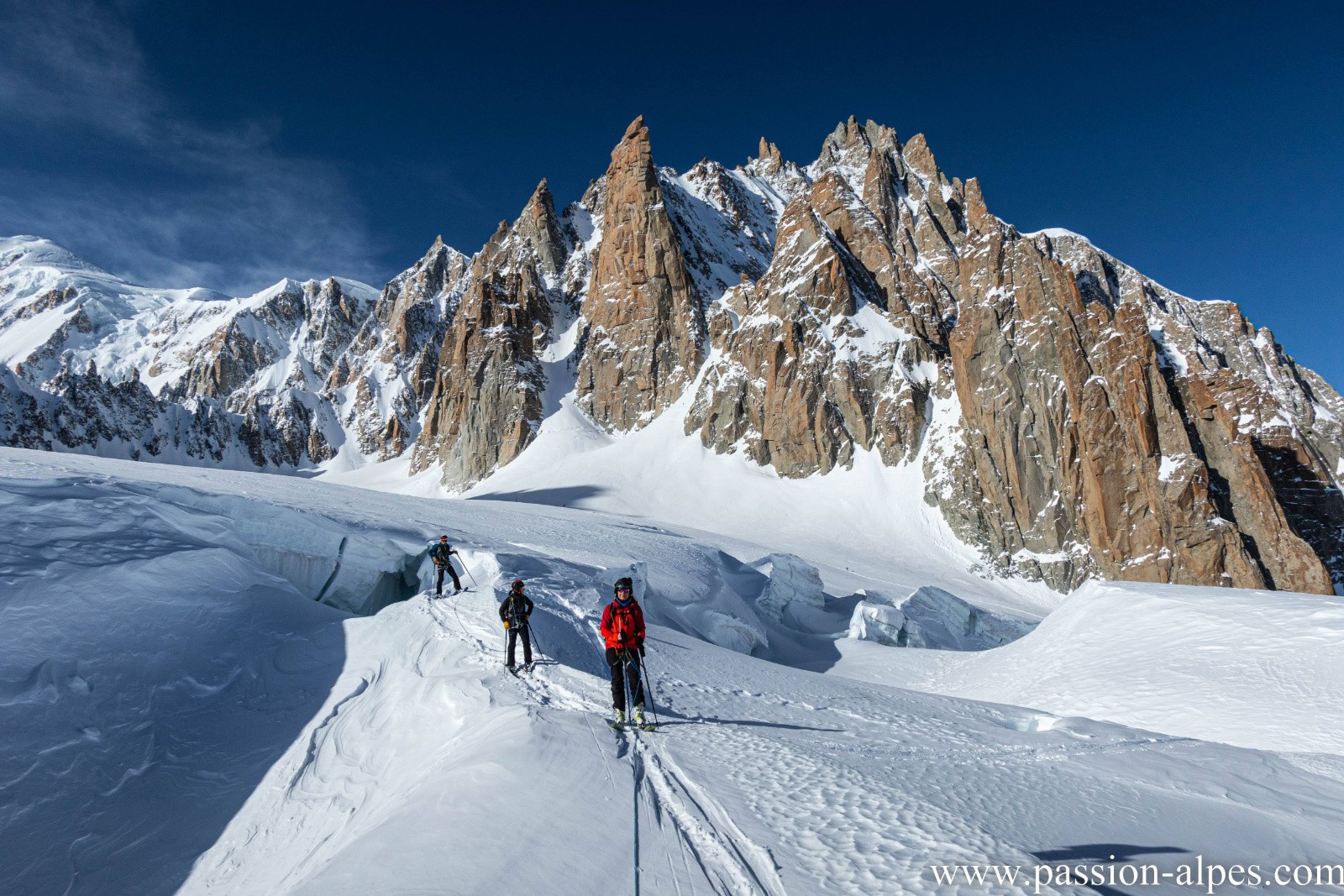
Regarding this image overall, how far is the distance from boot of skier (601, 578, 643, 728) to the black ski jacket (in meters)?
2.01

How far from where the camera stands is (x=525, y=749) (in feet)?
16.1

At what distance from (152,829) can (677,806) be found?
17.2 ft

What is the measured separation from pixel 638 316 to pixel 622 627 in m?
84.1

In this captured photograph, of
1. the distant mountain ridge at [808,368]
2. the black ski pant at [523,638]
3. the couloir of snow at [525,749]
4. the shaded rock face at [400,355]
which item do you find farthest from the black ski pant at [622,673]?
the shaded rock face at [400,355]

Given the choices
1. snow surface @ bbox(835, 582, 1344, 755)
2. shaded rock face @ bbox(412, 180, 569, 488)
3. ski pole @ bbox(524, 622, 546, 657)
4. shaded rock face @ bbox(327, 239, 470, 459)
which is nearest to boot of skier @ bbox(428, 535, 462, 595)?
ski pole @ bbox(524, 622, 546, 657)

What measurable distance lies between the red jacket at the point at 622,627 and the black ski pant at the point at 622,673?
73 millimetres

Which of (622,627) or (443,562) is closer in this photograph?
(622,627)

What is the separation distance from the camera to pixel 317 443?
123938mm

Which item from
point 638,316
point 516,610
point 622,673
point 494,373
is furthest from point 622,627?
point 494,373

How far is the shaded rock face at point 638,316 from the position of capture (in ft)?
279

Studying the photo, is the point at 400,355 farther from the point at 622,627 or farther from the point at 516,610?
the point at 622,627

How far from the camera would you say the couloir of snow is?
149 inches

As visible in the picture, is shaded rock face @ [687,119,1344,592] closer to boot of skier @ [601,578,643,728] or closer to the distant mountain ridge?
the distant mountain ridge

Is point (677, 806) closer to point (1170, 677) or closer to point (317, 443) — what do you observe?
point (1170, 677)
